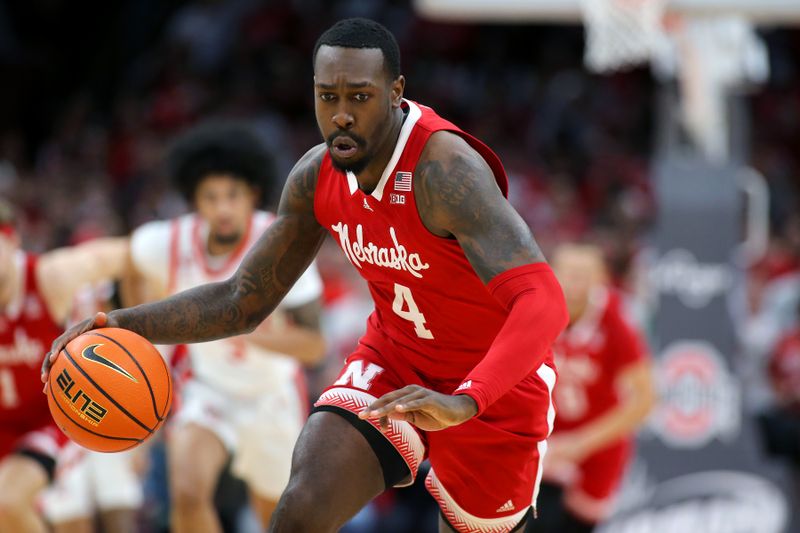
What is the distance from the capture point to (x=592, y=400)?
7.09m

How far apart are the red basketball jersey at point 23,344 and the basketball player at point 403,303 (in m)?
1.98

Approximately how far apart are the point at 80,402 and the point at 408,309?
1.08 meters

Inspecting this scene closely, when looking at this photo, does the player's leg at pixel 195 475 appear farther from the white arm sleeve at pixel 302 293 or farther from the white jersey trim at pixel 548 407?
the white jersey trim at pixel 548 407

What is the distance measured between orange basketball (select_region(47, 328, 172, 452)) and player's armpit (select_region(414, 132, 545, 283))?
106 centimetres

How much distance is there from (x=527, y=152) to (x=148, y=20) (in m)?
5.80

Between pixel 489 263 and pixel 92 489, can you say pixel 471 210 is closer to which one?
pixel 489 263

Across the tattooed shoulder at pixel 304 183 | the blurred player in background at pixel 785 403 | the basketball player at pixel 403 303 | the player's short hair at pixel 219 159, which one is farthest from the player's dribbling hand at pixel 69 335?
the blurred player in background at pixel 785 403

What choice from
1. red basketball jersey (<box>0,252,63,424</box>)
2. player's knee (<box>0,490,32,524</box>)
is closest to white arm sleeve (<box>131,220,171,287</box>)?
red basketball jersey (<box>0,252,63,424</box>)

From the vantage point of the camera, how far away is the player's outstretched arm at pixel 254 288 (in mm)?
4133

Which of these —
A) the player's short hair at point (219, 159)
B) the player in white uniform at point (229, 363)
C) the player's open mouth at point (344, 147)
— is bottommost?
the player in white uniform at point (229, 363)

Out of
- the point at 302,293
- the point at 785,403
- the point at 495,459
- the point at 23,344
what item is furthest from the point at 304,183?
the point at 785,403

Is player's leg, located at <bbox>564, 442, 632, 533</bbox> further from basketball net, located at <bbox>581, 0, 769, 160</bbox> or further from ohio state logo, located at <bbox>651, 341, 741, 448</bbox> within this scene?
basketball net, located at <bbox>581, 0, 769, 160</bbox>

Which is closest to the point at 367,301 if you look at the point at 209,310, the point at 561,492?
the point at 561,492

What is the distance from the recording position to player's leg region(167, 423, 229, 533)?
18.8ft
